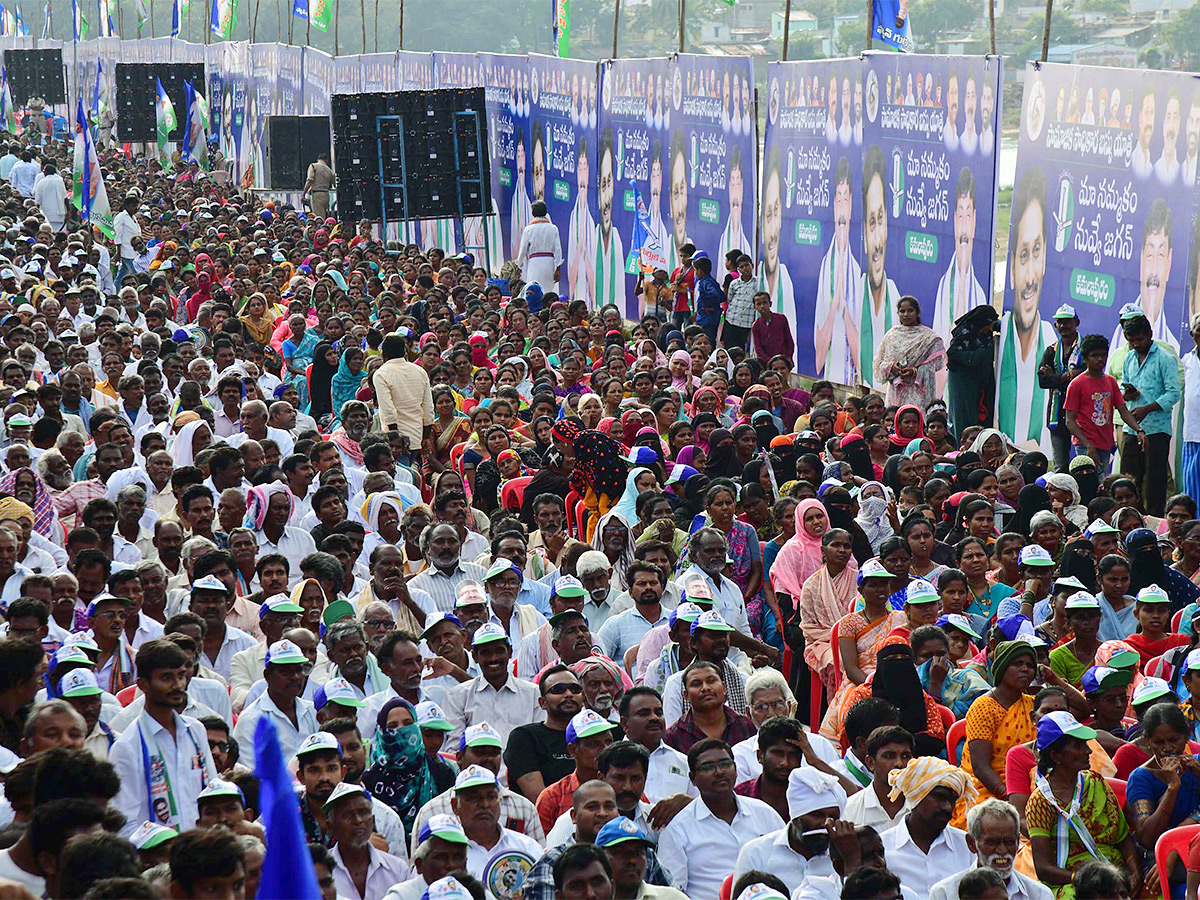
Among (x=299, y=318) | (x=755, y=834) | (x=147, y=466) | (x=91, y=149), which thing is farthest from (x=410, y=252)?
(x=755, y=834)

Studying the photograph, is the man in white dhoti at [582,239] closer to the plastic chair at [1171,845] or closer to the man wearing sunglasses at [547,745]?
the man wearing sunglasses at [547,745]

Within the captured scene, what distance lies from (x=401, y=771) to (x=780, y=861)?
4.99 ft

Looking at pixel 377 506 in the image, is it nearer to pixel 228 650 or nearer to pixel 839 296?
pixel 228 650

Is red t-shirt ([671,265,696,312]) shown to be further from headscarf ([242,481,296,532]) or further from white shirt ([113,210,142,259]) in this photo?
headscarf ([242,481,296,532])

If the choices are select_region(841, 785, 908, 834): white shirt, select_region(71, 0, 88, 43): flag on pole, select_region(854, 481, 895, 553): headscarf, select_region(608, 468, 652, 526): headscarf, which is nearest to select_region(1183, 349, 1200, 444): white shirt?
select_region(854, 481, 895, 553): headscarf

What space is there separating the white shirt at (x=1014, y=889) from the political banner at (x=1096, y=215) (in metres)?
7.29

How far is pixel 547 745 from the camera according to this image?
273 inches

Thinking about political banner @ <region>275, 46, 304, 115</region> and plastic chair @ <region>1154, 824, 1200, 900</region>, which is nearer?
plastic chair @ <region>1154, 824, 1200, 900</region>

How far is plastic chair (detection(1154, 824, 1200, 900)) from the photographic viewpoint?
235 inches

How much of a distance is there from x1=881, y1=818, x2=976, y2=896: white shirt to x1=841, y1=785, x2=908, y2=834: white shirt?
174mm

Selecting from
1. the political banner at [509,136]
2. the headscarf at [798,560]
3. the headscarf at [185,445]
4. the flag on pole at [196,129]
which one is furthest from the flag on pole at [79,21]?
the headscarf at [798,560]

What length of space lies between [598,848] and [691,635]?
239 centimetres

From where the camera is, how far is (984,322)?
14.2 meters

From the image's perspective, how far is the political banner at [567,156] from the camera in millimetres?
23797
